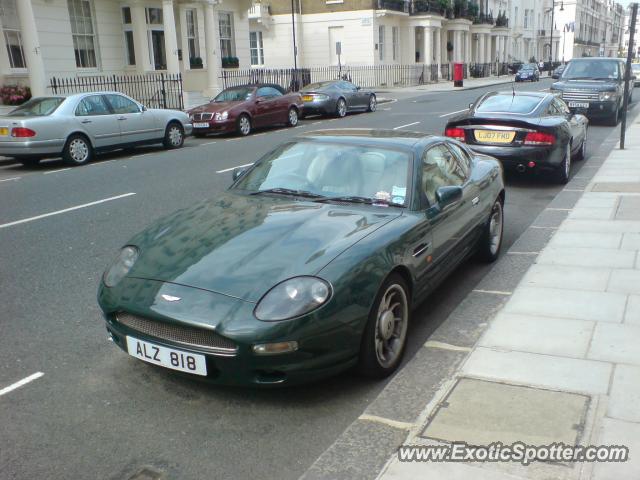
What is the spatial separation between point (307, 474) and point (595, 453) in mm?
1339

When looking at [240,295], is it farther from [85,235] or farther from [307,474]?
[85,235]

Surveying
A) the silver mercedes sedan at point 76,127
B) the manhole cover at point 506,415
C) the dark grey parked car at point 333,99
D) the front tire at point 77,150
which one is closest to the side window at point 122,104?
the silver mercedes sedan at point 76,127

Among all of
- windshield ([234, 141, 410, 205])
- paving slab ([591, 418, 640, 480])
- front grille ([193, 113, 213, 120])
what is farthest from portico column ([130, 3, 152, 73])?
paving slab ([591, 418, 640, 480])

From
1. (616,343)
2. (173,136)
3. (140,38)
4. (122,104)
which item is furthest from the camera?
(140,38)

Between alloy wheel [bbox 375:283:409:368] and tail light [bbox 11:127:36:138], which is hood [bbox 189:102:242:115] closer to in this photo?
tail light [bbox 11:127:36:138]

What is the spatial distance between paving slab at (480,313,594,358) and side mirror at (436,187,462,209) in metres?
0.93

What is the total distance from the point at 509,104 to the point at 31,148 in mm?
9179

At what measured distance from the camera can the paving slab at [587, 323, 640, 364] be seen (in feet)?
13.0

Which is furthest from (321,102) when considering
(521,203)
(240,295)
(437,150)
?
(240,295)

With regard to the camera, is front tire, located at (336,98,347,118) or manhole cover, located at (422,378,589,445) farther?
front tire, located at (336,98,347,118)

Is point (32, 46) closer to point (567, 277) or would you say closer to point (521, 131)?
point (521, 131)

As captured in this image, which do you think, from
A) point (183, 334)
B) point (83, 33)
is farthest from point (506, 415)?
point (83, 33)

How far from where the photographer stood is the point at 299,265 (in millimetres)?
3592

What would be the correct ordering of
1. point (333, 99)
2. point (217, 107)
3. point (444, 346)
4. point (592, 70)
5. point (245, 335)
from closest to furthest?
1. point (245, 335)
2. point (444, 346)
3. point (217, 107)
4. point (592, 70)
5. point (333, 99)
